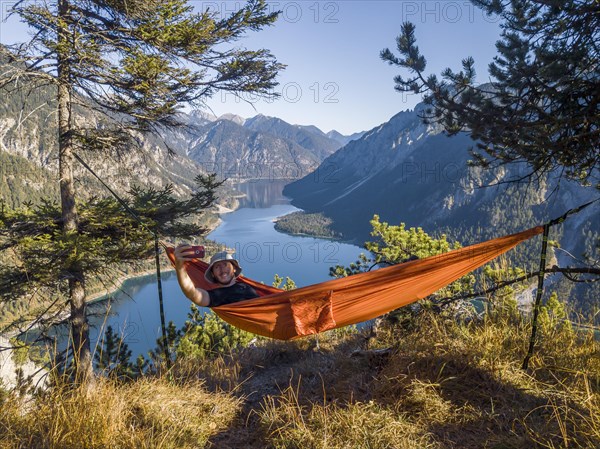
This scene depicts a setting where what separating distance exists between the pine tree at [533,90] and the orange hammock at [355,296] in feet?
3.46

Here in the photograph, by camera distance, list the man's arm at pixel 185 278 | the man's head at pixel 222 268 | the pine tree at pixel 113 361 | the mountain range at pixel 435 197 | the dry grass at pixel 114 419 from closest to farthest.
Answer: the dry grass at pixel 114 419
the pine tree at pixel 113 361
the man's arm at pixel 185 278
the man's head at pixel 222 268
the mountain range at pixel 435 197

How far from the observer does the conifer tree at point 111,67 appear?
465 cm

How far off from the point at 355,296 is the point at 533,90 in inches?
96.3

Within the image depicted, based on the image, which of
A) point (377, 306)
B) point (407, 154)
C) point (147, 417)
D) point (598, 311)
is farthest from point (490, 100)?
point (407, 154)

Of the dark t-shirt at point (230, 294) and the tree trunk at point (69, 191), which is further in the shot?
the tree trunk at point (69, 191)

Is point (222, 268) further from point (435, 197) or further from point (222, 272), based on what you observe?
point (435, 197)

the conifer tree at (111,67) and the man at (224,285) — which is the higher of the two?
the conifer tree at (111,67)

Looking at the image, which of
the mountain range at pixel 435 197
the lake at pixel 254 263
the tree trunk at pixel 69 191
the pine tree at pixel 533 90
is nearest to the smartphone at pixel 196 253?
the pine tree at pixel 533 90

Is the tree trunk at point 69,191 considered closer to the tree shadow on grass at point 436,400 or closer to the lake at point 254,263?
the tree shadow on grass at point 436,400

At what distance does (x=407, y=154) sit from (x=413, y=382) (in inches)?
6899

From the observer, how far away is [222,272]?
333cm

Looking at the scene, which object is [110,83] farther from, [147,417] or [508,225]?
[508,225]

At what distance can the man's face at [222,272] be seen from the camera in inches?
131

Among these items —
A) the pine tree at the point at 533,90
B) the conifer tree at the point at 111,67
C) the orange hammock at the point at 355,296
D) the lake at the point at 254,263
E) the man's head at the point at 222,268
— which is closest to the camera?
the orange hammock at the point at 355,296
